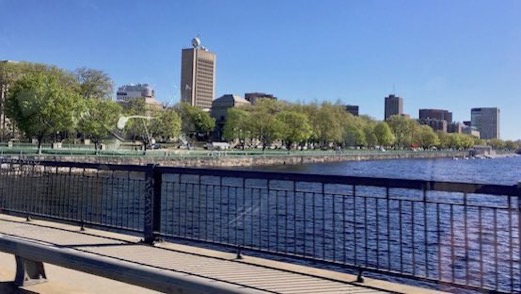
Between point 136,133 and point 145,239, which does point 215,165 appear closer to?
point 136,133

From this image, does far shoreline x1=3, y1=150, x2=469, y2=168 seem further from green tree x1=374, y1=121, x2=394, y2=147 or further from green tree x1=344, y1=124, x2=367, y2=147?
green tree x1=374, y1=121, x2=394, y2=147

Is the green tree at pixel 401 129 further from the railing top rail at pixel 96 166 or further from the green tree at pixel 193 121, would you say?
the railing top rail at pixel 96 166

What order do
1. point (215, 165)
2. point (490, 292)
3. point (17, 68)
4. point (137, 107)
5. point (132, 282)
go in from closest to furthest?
point (132, 282)
point (490, 292)
point (17, 68)
point (215, 165)
point (137, 107)

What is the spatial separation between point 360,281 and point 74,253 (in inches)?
123

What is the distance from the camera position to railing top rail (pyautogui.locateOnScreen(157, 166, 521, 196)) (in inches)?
196

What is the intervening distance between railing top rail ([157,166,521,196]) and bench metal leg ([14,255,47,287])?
2.48 metres

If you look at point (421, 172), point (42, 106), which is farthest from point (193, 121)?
point (42, 106)

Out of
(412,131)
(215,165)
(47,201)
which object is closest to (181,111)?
(215,165)

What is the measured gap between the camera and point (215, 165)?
88.6 metres

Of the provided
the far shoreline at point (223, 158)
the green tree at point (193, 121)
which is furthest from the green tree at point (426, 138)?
the green tree at point (193, 121)

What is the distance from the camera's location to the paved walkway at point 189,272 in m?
5.59

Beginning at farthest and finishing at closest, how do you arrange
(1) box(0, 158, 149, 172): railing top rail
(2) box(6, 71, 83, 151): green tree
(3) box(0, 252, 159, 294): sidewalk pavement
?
(2) box(6, 71, 83, 151): green tree, (1) box(0, 158, 149, 172): railing top rail, (3) box(0, 252, 159, 294): sidewalk pavement

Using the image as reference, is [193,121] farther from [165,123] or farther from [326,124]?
[165,123]

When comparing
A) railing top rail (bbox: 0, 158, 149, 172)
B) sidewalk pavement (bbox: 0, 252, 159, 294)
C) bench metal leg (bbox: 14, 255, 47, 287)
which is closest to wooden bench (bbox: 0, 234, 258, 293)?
bench metal leg (bbox: 14, 255, 47, 287)
